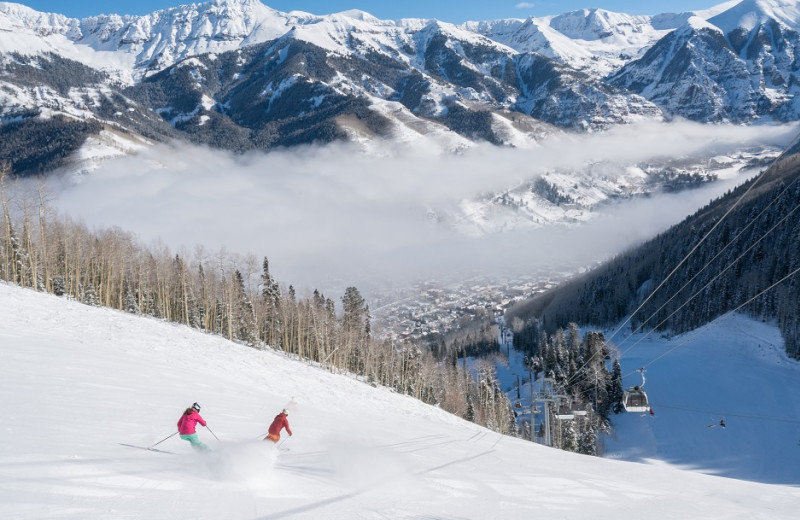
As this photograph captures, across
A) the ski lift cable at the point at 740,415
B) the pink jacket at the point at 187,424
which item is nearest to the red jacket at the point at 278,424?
the pink jacket at the point at 187,424

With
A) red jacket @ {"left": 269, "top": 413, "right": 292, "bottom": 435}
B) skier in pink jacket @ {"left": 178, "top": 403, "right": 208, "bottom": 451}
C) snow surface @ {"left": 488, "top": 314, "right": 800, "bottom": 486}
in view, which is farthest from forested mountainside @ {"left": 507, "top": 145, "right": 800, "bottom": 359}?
skier in pink jacket @ {"left": 178, "top": 403, "right": 208, "bottom": 451}

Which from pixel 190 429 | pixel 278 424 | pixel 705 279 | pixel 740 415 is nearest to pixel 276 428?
pixel 278 424

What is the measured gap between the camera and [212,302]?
230 ft

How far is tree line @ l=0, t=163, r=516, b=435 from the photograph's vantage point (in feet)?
192

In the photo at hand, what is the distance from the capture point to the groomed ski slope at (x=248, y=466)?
417 inches

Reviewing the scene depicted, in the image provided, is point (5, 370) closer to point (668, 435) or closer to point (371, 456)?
point (371, 456)

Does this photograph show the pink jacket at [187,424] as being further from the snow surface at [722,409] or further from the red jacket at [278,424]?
the snow surface at [722,409]

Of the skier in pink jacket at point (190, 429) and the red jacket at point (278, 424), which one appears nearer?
the skier in pink jacket at point (190, 429)

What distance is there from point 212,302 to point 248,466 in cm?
→ 6100

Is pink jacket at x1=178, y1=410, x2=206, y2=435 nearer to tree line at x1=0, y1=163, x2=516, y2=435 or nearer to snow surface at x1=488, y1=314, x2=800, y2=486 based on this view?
snow surface at x1=488, y1=314, x2=800, y2=486

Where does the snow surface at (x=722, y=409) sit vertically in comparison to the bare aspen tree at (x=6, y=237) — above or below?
below

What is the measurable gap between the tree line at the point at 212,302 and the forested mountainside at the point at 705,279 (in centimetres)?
3682

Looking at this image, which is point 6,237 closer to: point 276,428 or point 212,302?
point 212,302

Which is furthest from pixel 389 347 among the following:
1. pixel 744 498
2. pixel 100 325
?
pixel 744 498
